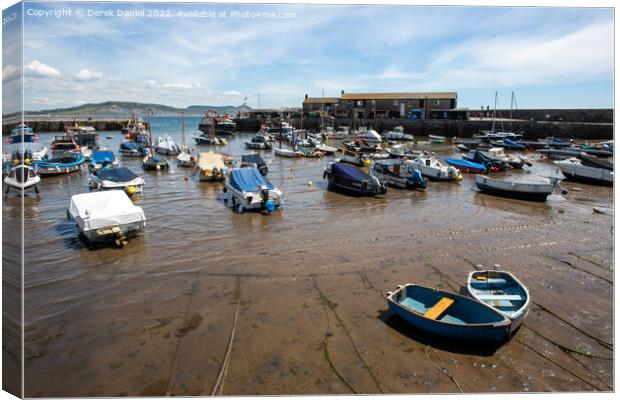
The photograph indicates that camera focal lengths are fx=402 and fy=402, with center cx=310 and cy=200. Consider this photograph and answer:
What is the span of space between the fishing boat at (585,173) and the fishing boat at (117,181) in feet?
104

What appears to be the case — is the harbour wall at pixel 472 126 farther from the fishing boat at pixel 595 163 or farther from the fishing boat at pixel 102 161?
the fishing boat at pixel 102 161

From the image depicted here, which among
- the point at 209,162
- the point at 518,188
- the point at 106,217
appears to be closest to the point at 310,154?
the point at 209,162

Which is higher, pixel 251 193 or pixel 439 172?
pixel 439 172

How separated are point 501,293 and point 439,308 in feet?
7.47

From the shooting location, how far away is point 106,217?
51.5 feet

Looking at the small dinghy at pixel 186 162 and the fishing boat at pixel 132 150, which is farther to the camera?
the fishing boat at pixel 132 150

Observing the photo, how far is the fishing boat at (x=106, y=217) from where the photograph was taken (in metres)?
15.5

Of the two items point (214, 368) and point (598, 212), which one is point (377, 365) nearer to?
point (214, 368)

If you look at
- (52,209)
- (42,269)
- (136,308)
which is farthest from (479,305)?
(52,209)

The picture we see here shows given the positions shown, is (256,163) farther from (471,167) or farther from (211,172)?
(471,167)

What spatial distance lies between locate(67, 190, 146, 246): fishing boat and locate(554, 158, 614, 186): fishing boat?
101 feet

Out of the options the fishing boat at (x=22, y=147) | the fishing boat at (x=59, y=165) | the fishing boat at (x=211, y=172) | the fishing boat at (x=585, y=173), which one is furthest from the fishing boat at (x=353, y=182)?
the fishing boat at (x=59, y=165)

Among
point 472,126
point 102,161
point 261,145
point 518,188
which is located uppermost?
point 472,126

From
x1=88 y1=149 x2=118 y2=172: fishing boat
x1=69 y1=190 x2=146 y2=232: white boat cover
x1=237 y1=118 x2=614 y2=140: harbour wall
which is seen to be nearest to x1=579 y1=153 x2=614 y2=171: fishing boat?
x1=69 y1=190 x2=146 y2=232: white boat cover
